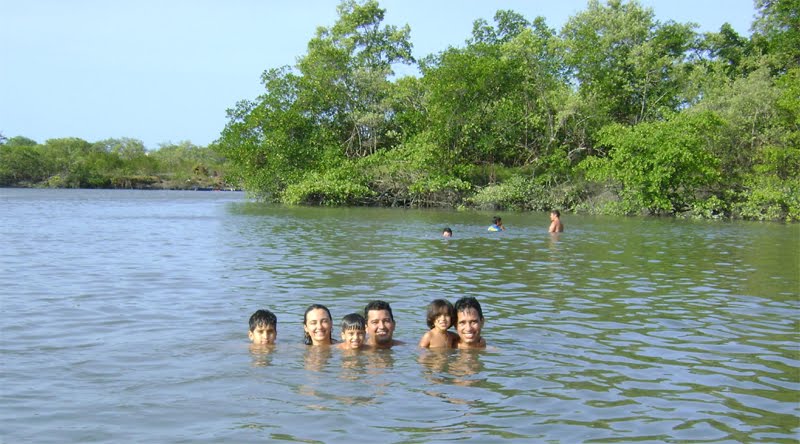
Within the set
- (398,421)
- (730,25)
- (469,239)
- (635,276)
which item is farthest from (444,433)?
(730,25)

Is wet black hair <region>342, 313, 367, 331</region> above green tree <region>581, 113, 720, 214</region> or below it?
below

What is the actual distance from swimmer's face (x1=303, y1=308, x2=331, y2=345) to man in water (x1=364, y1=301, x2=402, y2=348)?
0.48m

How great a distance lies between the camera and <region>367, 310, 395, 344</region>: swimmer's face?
8797mm

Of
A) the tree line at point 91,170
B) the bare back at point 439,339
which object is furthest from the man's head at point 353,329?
the tree line at point 91,170

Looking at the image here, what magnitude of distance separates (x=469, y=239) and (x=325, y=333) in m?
15.7

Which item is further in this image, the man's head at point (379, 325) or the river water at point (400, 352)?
the man's head at point (379, 325)

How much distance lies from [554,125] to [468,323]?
134ft

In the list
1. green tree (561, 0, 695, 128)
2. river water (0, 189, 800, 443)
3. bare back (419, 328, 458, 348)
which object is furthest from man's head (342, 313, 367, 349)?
green tree (561, 0, 695, 128)

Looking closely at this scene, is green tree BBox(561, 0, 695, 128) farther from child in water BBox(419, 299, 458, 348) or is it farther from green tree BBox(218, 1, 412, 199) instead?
child in water BBox(419, 299, 458, 348)

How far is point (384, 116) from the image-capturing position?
5212 cm

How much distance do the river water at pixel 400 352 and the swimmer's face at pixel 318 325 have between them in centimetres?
20

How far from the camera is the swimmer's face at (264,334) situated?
8.93m

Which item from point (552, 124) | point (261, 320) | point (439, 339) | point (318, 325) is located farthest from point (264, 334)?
point (552, 124)

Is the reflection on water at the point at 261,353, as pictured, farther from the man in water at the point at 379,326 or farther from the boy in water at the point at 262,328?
the man in water at the point at 379,326
